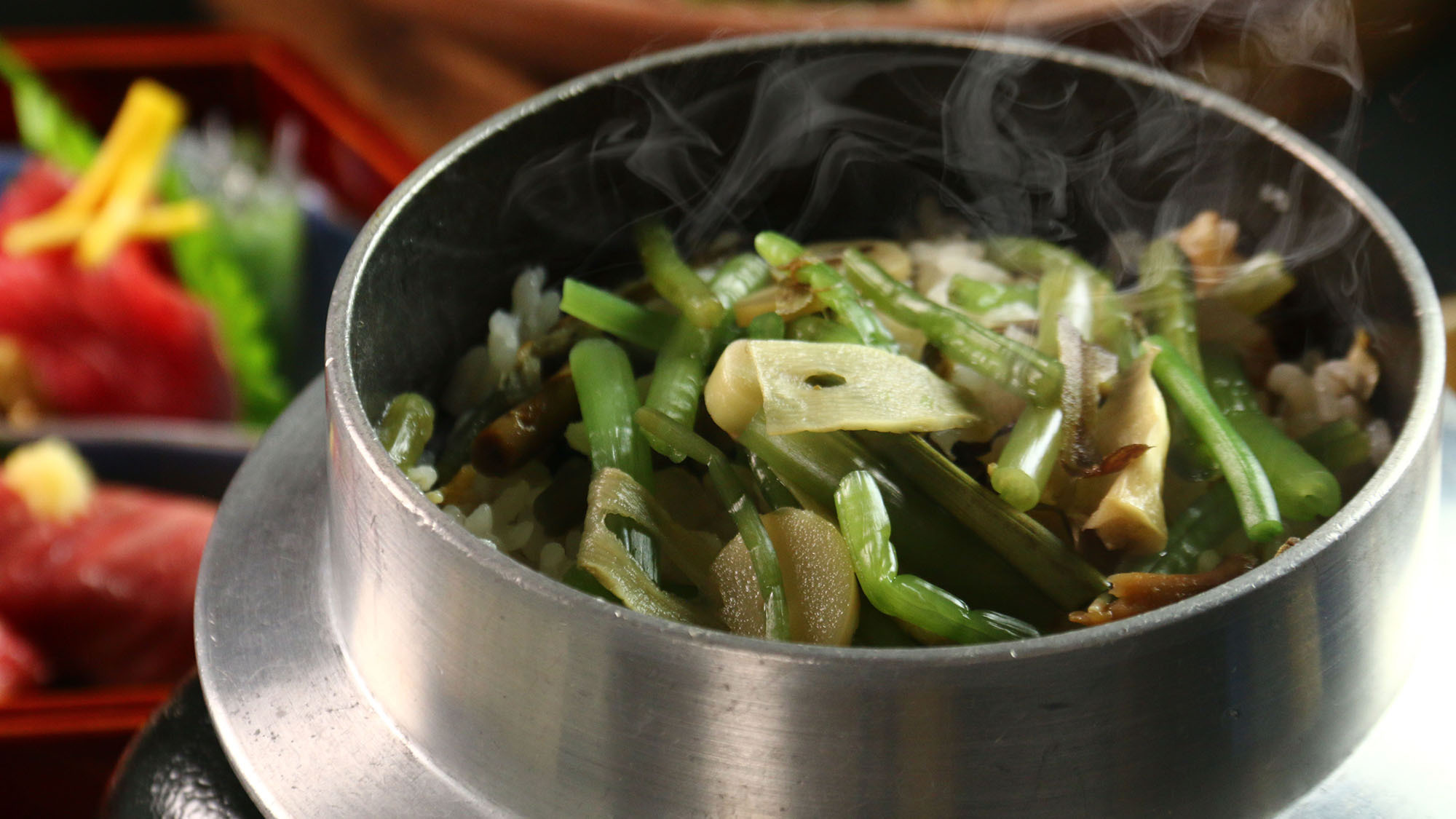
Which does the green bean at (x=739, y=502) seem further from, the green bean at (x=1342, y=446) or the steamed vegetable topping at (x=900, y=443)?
the green bean at (x=1342, y=446)

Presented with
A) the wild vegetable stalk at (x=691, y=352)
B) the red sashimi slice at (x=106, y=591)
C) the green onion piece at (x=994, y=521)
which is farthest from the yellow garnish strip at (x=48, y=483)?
the green onion piece at (x=994, y=521)

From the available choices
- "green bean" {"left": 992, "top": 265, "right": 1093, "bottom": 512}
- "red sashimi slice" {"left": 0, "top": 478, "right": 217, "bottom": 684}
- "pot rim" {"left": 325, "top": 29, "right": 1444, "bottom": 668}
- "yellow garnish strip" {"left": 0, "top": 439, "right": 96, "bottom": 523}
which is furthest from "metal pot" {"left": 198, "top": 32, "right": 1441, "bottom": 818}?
"yellow garnish strip" {"left": 0, "top": 439, "right": 96, "bottom": 523}

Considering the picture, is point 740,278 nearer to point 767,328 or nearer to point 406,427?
point 767,328

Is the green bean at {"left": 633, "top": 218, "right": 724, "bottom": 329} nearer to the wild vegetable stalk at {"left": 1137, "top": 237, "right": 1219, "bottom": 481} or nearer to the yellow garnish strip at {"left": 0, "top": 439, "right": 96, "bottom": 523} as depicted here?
the wild vegetable stalk at {"left": 1137, "top": 237, "right": 1219, "bottom": 481}

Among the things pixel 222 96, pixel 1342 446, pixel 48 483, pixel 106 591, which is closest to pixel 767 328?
pixel 1342 446

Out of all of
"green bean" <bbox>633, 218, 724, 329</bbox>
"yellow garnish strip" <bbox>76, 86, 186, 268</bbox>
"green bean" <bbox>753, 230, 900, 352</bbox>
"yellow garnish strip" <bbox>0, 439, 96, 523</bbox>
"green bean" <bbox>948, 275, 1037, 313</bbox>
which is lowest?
"yellow garnish strip" <bbox>0, 439, 96, 523</bbox>

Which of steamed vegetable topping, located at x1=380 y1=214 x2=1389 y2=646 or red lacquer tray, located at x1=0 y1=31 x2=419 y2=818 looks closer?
steamed vegetable topping, located at x1=380 y1=214 x2=1389 y2=646
